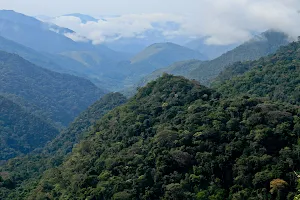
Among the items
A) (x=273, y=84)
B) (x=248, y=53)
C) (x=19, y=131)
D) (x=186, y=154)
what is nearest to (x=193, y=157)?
(x=186, y=154)

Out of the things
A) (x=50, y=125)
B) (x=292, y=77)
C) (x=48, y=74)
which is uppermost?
(x=292, y=77)

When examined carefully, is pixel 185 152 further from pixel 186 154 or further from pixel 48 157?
pixel 48 157

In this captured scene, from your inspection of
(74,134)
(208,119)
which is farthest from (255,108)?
(74,134)

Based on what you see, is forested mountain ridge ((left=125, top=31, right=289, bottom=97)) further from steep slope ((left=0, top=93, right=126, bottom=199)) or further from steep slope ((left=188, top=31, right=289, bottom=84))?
steep slope ((left=0, top=93, right=126, bottom=199))

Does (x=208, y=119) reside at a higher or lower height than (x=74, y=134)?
higher

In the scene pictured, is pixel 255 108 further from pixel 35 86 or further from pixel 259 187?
pixel 35 86

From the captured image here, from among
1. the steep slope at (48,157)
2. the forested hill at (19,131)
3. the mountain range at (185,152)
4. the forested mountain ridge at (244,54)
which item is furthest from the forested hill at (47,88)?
the mountain range at (185,152)
